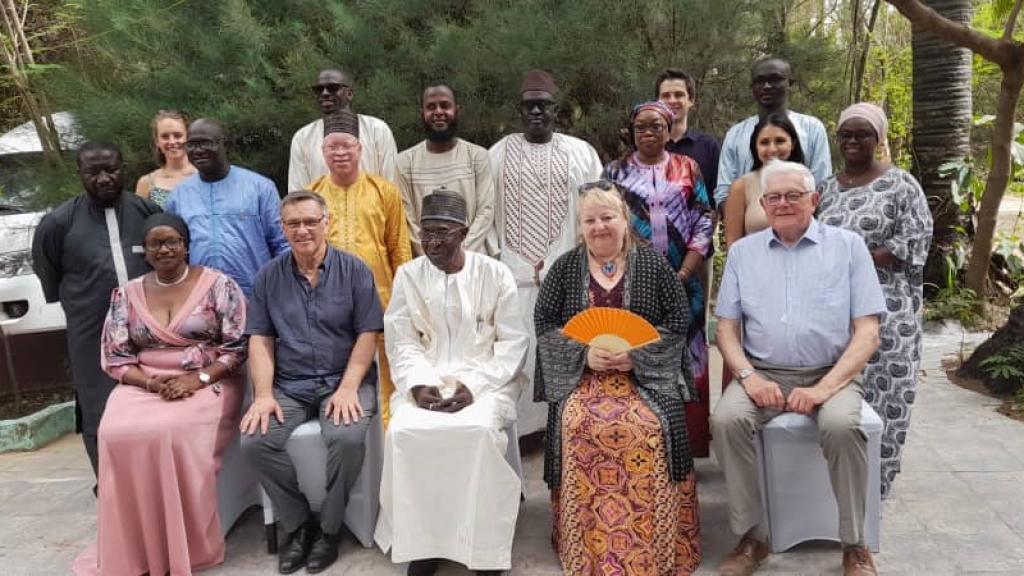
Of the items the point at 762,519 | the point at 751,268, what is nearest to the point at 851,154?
the point at 751,268

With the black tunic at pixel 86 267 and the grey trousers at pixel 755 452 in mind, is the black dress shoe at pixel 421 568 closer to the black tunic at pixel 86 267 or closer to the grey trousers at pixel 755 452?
the grey trousers at pixel 755 452

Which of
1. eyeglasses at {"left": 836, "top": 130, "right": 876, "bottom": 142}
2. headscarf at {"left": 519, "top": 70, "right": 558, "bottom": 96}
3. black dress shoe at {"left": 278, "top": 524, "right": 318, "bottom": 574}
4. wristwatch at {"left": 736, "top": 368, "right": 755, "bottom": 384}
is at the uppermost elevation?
headscarf at {"left": 519, "top": 70, "right": 558, "bottom": 96}

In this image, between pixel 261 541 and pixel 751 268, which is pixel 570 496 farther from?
pixel 261 541

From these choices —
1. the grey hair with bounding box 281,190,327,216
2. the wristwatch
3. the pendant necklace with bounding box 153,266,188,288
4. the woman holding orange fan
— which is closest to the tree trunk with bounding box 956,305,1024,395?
the wristwatch

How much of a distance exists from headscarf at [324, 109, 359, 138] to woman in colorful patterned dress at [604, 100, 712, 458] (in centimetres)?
141

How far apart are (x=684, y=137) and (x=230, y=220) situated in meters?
2.58

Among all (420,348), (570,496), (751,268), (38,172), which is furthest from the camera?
(38,172)

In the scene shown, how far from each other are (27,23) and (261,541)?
7321 mm

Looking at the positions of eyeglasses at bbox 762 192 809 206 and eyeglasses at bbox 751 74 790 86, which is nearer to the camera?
eyeglasses at bbox 762 192 809 206

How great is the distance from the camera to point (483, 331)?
151 inches

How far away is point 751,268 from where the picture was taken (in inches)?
140

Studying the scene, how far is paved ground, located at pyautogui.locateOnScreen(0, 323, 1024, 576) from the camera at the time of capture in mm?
3504

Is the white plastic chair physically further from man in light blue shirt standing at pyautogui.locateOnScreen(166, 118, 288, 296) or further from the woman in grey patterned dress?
man in light blue shirt standing at pyautogui.locateOnScreen(166, 118, 288, 296)

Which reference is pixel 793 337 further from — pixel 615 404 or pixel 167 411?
pixel 167 411
